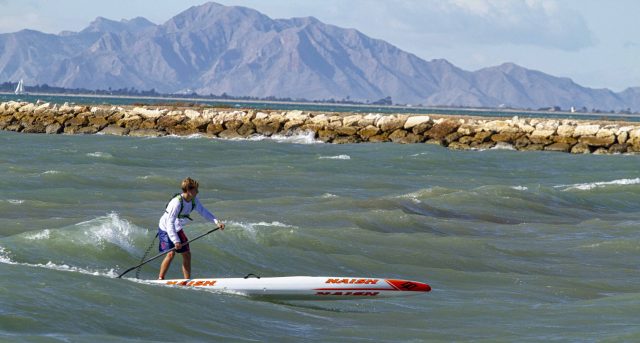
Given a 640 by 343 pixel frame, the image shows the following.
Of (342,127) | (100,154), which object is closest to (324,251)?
(100,154)

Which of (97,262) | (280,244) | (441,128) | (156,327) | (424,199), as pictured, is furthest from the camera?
(441,128)

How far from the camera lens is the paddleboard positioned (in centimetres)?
1413

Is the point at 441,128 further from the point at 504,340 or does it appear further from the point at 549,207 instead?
the point at 504,340

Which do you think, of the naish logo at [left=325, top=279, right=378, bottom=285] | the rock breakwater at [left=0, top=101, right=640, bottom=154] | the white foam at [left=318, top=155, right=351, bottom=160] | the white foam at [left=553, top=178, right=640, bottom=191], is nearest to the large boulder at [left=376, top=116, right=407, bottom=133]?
the rock breakwater at [left=0, top=101, right=640, bottom=154]

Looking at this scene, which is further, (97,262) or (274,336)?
(97,262)

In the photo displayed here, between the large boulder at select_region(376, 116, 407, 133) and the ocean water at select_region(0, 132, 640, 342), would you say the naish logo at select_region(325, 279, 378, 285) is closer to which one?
the ocean water at select_region(0, 132, 640, 342)

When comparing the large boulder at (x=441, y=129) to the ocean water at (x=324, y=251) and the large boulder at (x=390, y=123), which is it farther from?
the ocean water at (x=324, y=251)

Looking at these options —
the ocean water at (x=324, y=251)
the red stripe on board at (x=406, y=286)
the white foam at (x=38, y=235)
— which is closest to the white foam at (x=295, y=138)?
the ocean water at (x=324, y=251)

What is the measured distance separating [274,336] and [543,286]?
539cm

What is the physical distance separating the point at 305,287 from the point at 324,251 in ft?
15.2

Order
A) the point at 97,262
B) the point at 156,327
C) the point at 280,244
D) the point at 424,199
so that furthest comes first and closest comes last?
the point at 424,199
the point at 280,244
the point at 97,262
the point at 156,327

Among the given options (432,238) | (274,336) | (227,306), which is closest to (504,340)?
(274,336)

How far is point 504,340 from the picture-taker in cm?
1228

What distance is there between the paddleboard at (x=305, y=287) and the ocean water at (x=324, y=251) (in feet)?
0.47
